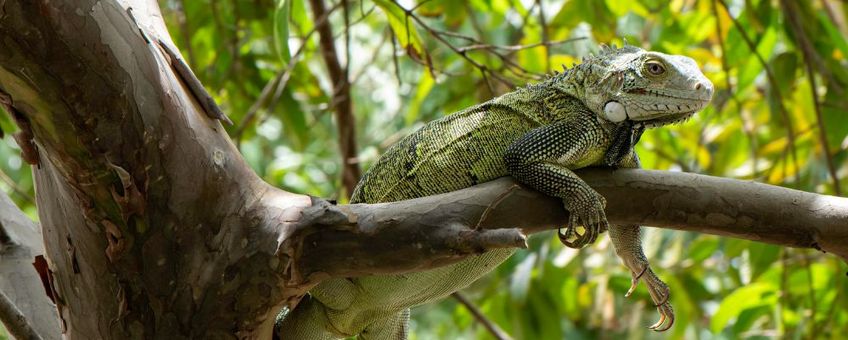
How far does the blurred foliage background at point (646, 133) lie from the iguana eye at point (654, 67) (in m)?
1.44

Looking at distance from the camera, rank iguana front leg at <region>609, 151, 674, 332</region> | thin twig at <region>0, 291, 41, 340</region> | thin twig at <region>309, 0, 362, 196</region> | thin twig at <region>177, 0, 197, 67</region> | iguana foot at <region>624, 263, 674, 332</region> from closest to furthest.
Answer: thin twig at <region>0, 291, 41, 340</region>
iguana foot at <region>624, 263, 674, 332</region>
iguana front leg at <region>609, 151, 674, 332</region>
thin twig at <region>177, 0, 197, 67</region>
thin twig at <region>309, 0, 362, 196</region>

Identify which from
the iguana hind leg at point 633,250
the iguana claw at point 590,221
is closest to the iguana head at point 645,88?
the iguana hind leg at point 633,250

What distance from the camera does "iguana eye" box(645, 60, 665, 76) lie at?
4.36 m

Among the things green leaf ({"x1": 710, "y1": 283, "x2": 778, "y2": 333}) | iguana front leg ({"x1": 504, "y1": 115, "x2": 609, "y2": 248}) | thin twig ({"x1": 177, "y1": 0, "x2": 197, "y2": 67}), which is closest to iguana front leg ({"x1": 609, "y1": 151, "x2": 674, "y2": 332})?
iguana front leg ({"x1": 504, "y1": 115, "x2": 609, "y2": 248})

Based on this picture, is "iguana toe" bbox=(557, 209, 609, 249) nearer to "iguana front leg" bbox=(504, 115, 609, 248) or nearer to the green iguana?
"iguana front leg" bbox=(504, 115, 609, 248)

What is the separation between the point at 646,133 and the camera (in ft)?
24.8

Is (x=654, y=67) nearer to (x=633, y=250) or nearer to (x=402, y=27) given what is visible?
(x=633, y=250)

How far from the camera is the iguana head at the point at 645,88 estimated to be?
14.0 feet

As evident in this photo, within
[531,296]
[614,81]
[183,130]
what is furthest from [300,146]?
[183,130]

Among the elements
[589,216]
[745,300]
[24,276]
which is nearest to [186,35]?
[24,276]

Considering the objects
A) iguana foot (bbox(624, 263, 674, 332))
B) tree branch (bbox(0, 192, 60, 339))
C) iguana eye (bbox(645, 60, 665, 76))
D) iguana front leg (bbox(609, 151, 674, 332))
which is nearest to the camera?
tree branch (bbox(0, 192, 60, 339))

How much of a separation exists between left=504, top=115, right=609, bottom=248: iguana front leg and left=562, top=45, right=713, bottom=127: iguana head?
0.53 feet

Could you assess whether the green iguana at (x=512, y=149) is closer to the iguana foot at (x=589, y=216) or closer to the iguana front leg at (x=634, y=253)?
the iguana front leg at (x=634, y=253)

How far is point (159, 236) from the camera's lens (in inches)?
134
